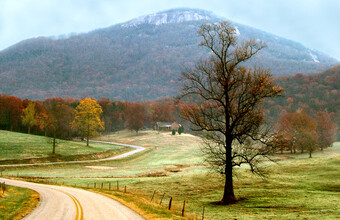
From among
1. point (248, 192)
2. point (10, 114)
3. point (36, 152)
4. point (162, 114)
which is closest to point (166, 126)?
point (162, 114)

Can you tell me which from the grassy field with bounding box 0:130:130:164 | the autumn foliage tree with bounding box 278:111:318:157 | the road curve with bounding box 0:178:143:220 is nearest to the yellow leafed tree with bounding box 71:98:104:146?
the grassy field with bounding box 0:130:130:164

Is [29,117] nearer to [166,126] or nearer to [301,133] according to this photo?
[166,126]

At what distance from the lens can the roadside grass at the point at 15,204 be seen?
19.1 meters

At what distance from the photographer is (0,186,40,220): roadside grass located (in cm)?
1914

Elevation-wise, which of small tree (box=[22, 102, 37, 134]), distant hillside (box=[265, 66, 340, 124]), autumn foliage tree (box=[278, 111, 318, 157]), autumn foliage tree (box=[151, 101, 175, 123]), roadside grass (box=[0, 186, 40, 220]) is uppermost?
distant hillside (box=[265, 66, 340, 124])

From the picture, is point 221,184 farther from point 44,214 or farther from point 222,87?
point 44,214

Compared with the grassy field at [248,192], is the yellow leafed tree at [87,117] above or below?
above

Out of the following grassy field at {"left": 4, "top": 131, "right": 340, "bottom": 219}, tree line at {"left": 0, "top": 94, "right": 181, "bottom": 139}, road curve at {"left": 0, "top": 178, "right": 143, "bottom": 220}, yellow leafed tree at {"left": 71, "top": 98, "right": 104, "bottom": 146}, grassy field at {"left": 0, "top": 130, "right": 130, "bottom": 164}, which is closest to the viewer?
road curve at {"left": 0, "top": 178, "right": 143, "bottom": 220}

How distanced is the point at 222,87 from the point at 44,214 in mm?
17758

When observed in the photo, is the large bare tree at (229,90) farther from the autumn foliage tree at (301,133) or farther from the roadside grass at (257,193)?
the autumn foliage tree at (301,133)

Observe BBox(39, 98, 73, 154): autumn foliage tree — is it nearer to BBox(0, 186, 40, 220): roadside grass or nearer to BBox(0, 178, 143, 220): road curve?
BBox(0, 186, 40, 220): roadside grass

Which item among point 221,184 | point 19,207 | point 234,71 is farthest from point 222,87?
point 19,207

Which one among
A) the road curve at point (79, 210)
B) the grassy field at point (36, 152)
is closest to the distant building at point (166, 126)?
the grassy field at point (36, 152)

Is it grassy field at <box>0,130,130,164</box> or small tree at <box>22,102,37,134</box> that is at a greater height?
small tree at <box>22,102,37,134</box>
